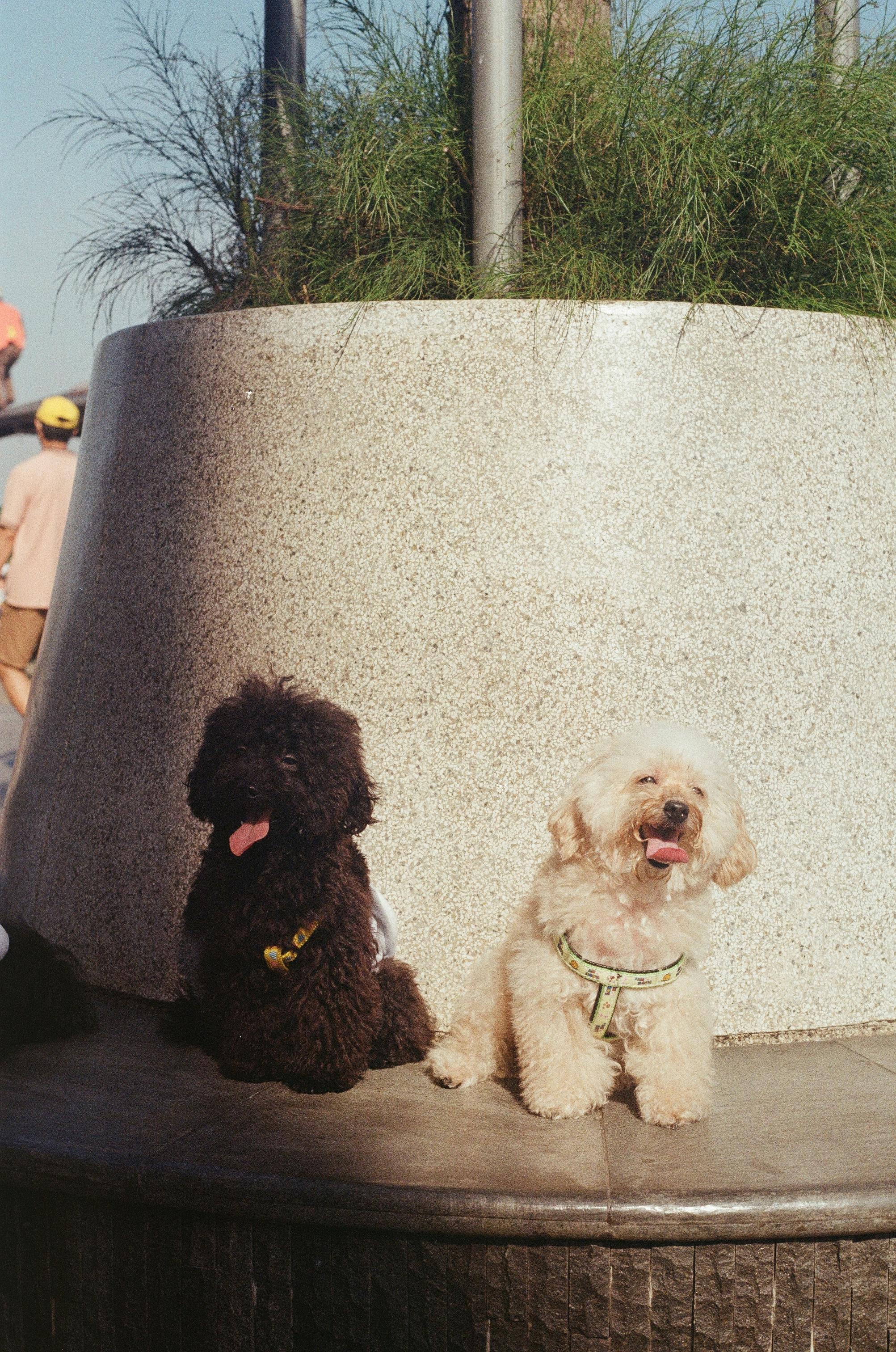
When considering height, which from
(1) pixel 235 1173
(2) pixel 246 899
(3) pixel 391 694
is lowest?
(1) pixel 235 1173

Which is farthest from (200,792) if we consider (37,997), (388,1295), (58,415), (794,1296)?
(58,415)

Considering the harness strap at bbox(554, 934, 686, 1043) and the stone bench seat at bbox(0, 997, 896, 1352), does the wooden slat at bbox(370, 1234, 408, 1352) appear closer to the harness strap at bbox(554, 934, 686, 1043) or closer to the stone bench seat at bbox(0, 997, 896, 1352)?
the stone bench seat at bbox(0, 997, 896, 1352)

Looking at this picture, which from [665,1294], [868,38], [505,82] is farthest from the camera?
[868,38]

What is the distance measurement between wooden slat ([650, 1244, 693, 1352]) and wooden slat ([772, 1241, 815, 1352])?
171mm

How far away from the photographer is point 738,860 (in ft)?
9.38

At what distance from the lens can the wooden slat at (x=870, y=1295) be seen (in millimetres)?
2406

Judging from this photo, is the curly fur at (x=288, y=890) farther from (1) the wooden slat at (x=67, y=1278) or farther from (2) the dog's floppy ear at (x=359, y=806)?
(1) the wooden slat at (x=67, y=1278)

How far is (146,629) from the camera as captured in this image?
370 centimetres

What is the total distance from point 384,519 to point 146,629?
2.72ft

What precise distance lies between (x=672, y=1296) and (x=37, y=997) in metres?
1.82

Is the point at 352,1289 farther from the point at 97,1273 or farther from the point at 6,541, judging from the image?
the point at 6,541

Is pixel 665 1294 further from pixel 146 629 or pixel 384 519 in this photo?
pixel 146 629

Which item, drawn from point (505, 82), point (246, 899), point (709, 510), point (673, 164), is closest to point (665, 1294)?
point (246, 899)

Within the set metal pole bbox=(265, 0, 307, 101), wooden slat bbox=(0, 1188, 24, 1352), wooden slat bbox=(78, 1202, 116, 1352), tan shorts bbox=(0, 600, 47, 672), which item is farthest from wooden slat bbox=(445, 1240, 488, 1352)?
tan shorts bbox=(0, 600, 47, 672)
